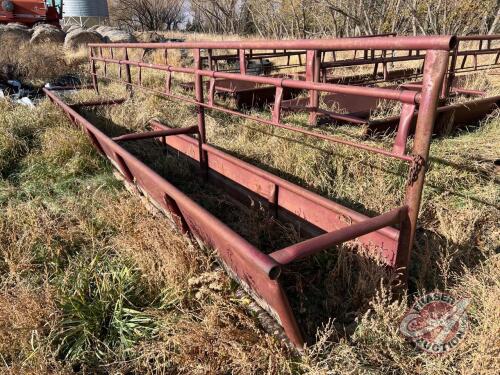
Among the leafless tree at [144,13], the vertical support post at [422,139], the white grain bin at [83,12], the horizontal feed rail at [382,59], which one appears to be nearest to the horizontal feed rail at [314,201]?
the vertical support post at [422,139]

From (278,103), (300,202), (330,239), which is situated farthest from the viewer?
(300,202)

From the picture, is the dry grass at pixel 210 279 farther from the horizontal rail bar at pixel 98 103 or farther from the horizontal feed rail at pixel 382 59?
the horizontal rail bar at pixel 98 103

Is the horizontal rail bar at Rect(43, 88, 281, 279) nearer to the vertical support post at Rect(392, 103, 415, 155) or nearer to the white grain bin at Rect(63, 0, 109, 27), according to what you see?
the vertical support post at Rect(392, 103, 415, 155)

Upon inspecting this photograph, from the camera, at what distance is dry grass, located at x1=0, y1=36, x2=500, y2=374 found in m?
1.95

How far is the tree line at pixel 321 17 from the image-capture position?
1504 centimetres

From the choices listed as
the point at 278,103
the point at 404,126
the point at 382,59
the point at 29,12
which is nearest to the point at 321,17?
the point at 29,12

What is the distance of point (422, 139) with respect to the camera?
1.83m

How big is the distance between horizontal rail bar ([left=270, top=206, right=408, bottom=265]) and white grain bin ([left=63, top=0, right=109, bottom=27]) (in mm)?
35367

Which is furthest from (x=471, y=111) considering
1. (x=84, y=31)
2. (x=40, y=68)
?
(x=84, y=31)

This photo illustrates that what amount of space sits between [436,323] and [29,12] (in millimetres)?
20723

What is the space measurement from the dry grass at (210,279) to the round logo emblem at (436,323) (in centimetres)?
6

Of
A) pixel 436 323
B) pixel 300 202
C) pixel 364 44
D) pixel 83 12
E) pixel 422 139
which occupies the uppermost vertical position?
pixel 83 12

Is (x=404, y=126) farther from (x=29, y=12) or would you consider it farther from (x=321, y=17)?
(x=321, y=17)

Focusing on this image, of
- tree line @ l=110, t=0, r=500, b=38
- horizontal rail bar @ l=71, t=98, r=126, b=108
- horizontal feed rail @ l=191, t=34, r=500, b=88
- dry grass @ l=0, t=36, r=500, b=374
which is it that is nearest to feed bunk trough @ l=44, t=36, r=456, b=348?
dry grass @ l=0, t=36, r=500, b=374
